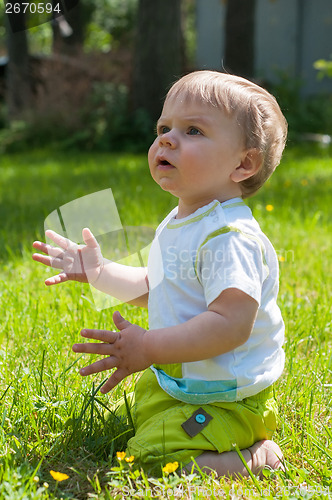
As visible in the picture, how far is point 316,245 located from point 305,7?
13.5m

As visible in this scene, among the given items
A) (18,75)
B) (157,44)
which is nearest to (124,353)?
(157,44)

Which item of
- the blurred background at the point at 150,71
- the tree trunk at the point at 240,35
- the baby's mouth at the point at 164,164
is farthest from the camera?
the tree trunk at the point at 240,35

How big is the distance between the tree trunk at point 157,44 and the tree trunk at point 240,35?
5.91ft

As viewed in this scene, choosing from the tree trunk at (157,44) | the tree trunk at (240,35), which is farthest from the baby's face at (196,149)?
the tree trunk at (240,35)

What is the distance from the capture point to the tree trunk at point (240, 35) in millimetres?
12180

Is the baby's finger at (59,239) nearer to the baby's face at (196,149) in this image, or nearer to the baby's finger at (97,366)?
the baby's face at (196,149)

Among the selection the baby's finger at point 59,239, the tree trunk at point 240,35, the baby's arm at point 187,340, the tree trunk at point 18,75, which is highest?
the baby's finger at point 59,239

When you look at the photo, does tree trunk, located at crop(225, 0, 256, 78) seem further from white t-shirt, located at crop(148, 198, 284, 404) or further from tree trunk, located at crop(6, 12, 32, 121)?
white t-shirt, located at crop(148, 198, 284, 404)

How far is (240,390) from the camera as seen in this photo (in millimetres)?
1850

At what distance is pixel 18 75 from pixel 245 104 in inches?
540

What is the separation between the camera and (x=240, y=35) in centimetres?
1223

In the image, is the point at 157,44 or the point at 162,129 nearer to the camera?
the point at 162,129

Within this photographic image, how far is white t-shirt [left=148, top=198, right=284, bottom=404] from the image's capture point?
1772 mm

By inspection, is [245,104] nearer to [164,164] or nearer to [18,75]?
[164,164]
